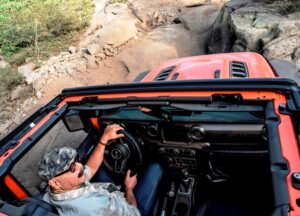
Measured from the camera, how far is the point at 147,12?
9.34 metres

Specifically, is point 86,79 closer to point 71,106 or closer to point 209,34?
point 209,34

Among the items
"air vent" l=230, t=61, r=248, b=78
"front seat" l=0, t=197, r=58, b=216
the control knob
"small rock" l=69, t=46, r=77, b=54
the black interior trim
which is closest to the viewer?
the black interior trim

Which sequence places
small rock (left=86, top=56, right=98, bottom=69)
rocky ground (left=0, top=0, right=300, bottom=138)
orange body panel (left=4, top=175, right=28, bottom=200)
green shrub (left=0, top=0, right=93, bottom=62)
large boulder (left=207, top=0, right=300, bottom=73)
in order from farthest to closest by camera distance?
green shrub (left=0, top=0, right=93, bottom=62) < small rock (left=86, top=56, right=98, bottom=69) < rocky ground (left=0, top=0, right=300, bottom=138) < large boulder (left=207, top=0, right=300, bottom=73) < orange body panel (left=4, top=175, right=28, bottom=200)

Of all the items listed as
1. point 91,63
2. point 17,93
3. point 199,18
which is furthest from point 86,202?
point 199,18

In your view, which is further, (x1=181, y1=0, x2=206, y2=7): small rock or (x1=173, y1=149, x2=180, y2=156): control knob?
(x1=181, y1=0, x2=206, y2=7): small rock

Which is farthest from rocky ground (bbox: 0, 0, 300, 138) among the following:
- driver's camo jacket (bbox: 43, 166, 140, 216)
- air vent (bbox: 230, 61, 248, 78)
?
driver's camo jacket (bbox: 43, 166, 140, 216)

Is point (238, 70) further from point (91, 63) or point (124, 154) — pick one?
point (91, 63)

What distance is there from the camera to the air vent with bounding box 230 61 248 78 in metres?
3.23

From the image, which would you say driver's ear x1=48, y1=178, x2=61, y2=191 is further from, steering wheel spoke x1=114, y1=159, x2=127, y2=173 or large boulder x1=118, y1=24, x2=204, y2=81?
large boulder x1=118, y1=24, x2=204, y2=81

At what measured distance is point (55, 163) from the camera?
6.64 feet

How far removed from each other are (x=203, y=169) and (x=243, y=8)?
4711mm

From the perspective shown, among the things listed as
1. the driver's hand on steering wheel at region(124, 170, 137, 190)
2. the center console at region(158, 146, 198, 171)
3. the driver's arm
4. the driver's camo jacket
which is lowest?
the driver's camo jacket

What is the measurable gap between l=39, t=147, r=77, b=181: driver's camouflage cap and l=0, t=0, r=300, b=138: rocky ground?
13.8 feet

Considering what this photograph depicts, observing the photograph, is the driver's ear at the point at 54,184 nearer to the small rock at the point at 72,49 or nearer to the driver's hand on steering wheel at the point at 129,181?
the driver's hand on steering wheel at the point at 129,181
